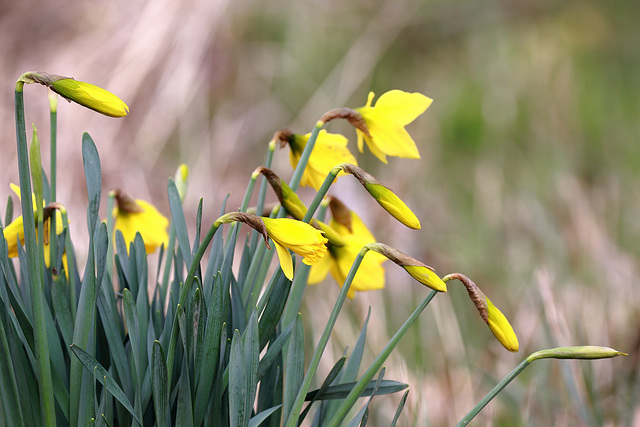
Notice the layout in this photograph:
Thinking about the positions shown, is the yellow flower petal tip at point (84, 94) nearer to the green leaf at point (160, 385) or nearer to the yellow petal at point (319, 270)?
the green leaf at point (160, 385)

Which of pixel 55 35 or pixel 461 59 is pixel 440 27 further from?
pixel 55 35

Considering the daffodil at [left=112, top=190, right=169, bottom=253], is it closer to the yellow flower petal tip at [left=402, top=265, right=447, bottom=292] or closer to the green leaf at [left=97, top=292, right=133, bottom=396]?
the green leaf at [left=97, top=292, right=133, bottom=396]

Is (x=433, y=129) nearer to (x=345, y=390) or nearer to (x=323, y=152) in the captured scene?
(x=323, y=152)

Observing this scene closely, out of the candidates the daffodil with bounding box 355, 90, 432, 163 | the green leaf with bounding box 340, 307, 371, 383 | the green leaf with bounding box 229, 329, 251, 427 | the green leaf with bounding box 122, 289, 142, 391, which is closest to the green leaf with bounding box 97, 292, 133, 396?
the green leaf with bounding box 122, 289, 142, 391

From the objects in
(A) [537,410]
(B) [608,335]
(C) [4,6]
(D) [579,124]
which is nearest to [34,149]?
(A) [537,410]

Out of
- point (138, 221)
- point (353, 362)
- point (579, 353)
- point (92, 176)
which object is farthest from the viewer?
point (138, 221)

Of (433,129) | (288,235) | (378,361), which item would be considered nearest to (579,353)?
(378,361)
